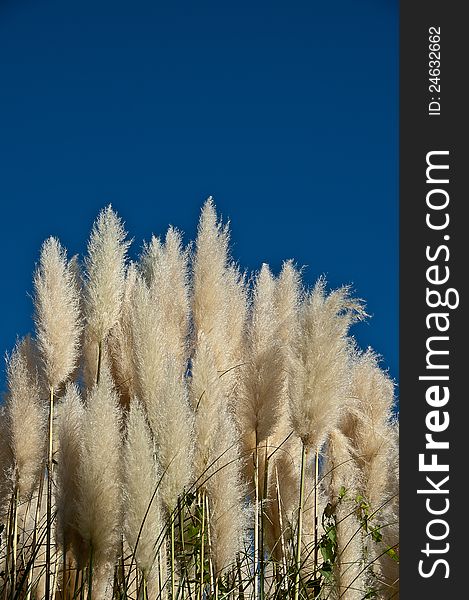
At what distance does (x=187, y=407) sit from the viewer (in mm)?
3604

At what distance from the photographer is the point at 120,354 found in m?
4.47

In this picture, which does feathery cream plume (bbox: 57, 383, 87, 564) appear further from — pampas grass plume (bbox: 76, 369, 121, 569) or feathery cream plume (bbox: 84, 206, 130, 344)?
feathery cream plume (bbox: 84, 206, 130, 344)

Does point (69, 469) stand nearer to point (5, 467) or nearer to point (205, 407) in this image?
point (205, 407)

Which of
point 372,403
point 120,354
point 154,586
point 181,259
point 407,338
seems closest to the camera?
point 154,586

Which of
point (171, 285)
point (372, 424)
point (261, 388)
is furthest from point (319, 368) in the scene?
point (372, 424)

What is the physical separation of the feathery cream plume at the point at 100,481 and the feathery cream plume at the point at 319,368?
84cm

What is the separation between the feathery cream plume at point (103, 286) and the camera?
176 inches

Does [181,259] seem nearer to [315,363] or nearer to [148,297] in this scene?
→ [148,297]

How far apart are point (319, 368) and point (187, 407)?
0.66 m

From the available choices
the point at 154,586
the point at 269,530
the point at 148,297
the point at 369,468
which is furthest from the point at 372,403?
the point at 154,586

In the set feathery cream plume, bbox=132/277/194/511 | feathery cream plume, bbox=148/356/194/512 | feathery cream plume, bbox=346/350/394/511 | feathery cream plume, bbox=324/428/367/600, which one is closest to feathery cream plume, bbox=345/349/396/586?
feathery cream plume, bbox=346/350/394/511

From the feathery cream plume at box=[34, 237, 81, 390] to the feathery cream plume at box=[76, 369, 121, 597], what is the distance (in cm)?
92

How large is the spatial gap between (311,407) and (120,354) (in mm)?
1048

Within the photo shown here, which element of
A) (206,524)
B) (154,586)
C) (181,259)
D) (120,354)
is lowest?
(154,586)
